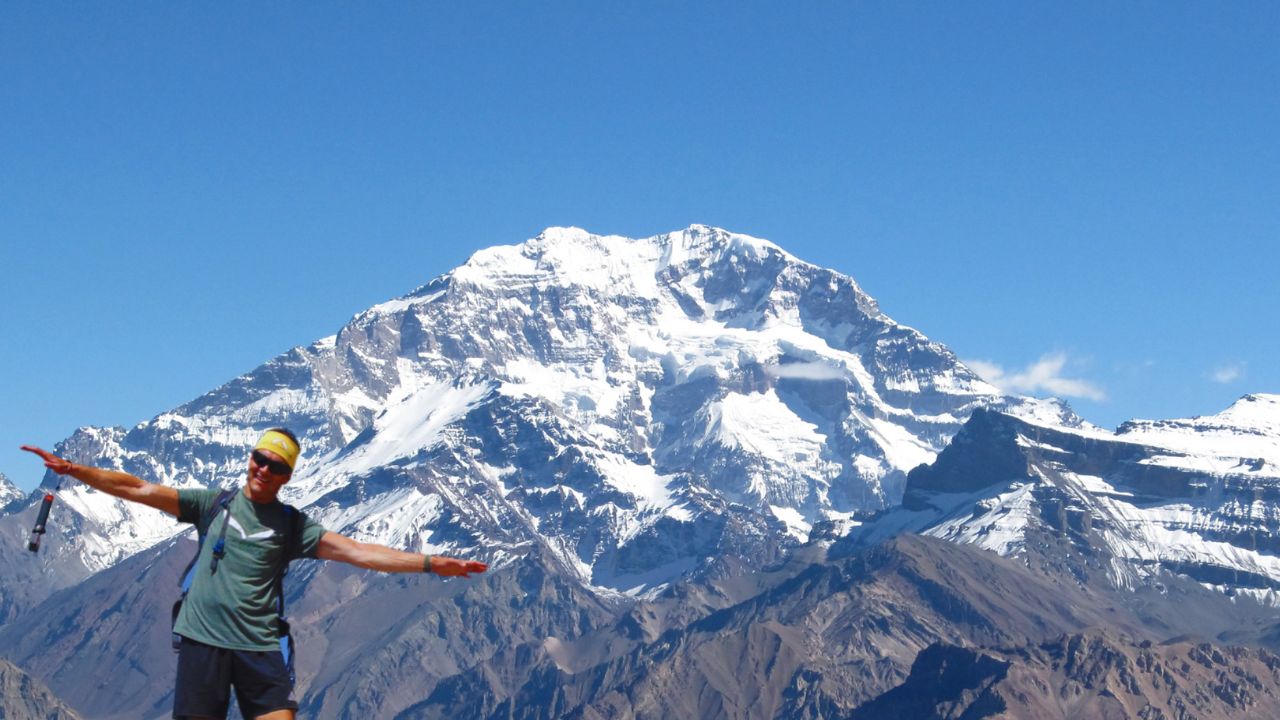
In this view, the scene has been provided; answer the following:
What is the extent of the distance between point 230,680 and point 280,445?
228 cm

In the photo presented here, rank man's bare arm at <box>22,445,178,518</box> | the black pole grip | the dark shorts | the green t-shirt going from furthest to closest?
the green t-shirt < the dark shorts < man's bare arm at <box>22,445,178,518</box> < the black pole grip

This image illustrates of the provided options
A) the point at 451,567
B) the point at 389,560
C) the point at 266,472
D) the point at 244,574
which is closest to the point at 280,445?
the point at 266,472

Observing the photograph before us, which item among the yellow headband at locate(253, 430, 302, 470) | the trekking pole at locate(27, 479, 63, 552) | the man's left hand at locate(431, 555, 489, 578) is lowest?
the trekking pole at locate(27, 479, 63, 552)

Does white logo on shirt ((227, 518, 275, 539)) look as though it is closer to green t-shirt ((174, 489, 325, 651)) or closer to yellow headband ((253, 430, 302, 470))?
green t-shirt ((174, 489, 325, 651))

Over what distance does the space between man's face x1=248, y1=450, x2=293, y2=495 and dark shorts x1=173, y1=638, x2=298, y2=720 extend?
155cm

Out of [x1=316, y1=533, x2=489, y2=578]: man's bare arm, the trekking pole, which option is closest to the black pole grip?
the trekking pole

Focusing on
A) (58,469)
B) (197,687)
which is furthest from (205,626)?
(58,469)

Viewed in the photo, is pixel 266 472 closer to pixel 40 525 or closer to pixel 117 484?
pixel 117 484

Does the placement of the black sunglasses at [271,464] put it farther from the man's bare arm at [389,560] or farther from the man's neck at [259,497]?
the man's bare arm at [389,560]

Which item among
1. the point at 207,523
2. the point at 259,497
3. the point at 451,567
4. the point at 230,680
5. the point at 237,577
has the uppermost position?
the point at 259,497

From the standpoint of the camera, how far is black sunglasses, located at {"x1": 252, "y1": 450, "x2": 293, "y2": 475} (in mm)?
18469

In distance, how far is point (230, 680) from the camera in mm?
18656

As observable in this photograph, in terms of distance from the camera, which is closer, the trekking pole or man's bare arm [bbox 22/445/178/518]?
the trekking pole

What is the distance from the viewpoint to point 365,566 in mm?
18391
